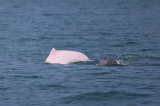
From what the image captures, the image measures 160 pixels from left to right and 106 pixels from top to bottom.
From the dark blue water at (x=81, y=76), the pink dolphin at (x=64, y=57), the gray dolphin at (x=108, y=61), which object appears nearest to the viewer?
the dark blue water at (x=81, y=76)

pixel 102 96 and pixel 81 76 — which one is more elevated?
pixel 81 76

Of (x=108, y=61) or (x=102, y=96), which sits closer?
(x=102, y=96)

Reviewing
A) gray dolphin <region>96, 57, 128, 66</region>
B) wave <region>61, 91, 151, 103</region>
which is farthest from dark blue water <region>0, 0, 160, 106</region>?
gray dolphin <region>96, 57, 128, 66</region>

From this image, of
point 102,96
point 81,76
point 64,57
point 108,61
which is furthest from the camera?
point 64,57

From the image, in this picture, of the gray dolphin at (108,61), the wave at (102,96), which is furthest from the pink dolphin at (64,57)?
the wave at (102,96)

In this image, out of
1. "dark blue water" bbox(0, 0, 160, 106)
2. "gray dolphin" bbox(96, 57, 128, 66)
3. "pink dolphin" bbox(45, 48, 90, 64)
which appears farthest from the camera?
"pink dolphin" bbox(45, 48, 90, 64)

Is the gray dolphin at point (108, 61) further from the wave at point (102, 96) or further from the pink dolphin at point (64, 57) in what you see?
the wave at point (102, 96)

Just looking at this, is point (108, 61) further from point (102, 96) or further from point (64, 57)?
point (102, 96)

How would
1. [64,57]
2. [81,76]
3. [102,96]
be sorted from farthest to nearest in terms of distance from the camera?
[64,57], [81,76], [102,96]

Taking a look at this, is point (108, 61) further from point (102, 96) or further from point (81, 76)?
point (102, 96)

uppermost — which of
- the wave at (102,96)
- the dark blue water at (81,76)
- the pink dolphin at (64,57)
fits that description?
the pink dolphin at (64,57)

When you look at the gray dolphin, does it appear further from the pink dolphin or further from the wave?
the wave

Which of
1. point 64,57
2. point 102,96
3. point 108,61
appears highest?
point 64,57

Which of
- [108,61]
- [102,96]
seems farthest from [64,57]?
[102,96]
